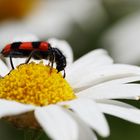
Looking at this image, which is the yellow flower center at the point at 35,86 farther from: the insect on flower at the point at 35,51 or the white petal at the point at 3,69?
the white petal at the point at 3,69

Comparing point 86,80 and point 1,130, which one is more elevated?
point 86,80

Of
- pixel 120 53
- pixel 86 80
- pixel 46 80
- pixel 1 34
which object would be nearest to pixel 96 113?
pixel 46 80

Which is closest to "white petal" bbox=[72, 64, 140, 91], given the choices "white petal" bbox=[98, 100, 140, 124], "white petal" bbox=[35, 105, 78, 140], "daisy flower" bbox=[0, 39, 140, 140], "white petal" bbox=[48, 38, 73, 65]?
"daisy flower" bbox=[0, 39, 140, 140]

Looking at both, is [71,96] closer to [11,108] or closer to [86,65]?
[86,65]

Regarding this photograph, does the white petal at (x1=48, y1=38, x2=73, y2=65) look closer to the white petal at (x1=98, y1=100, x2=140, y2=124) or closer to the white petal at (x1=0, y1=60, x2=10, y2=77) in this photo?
the white petal at (x1=0, y1=60, x2=10, y2=77)

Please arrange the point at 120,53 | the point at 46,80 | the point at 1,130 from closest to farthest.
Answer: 1. the point at 46,80
2. the point at 1,130
3. the point at 120,53

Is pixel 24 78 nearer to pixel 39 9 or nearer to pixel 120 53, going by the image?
pixel 120 53
